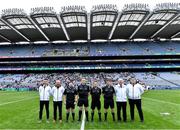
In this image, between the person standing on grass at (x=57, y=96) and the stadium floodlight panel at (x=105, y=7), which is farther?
the stadium floodlight panel at (x=105, y=7)

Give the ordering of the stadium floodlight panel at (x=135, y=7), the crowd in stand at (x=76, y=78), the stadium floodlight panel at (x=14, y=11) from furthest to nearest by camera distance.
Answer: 1. the crowd in stand at (x=76, y=78)
2. the stadium floodlight panel at (x=14, y=11)
3. the stadium floodlight panel at (x=135, y=7)

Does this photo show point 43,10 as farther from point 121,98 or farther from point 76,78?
point 121,98

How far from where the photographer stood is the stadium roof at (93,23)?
3934 cm

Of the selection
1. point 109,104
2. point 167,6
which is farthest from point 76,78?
point 109,104

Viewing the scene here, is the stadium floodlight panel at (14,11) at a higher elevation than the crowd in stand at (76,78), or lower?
higher

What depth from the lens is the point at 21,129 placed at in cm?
1027

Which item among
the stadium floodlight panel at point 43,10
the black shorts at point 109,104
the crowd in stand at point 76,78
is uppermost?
the stadium floodlight panel at point 43,10

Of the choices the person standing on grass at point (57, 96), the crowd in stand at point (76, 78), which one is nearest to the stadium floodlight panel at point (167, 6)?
the crowd in stand at point (76, 78)

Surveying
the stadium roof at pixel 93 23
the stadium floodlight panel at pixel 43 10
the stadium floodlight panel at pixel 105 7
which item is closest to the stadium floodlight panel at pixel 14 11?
the stadium roof at pixel 93 23

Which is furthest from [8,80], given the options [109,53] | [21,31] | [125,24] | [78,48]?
[125,24]

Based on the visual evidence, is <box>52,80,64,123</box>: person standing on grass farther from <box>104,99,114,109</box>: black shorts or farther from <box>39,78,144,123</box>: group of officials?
<box>104,99,114,109</box>: black shorts

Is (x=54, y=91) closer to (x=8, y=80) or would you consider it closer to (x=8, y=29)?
(x=8, y=29)

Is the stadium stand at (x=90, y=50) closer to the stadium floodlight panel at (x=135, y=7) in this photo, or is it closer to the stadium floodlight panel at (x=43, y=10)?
the stadium floodlight panel at (x=43, y=10)

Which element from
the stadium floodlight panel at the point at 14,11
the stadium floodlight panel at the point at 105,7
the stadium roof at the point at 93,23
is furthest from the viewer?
the stadium floodlight panel at the point at 14,11
